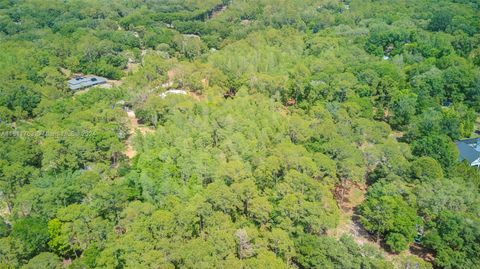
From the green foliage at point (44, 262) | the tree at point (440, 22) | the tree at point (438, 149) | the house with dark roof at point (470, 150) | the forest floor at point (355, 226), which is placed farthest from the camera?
the tree at point (440, 22)

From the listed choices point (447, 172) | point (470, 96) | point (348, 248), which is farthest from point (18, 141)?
point (470, 96)

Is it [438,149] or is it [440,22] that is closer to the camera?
[438,149]

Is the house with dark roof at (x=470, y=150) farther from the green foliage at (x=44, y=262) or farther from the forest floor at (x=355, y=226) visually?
the green foliage at (x=44, y=262)

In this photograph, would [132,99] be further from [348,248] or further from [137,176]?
[348,248]

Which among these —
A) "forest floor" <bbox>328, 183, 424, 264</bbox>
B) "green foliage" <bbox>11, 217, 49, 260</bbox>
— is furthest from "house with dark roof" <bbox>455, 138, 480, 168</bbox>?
"green foliage" <bbox>11, 217, 49, 260</bbox>

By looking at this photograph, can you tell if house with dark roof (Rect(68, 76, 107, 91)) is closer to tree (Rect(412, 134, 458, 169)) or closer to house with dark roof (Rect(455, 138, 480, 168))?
tree (Rect(412, 134, 458, 169))

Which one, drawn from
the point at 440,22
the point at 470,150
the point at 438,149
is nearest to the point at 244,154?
the point at 438,149

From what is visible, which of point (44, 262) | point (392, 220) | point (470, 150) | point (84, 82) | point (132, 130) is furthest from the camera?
point (84, 82)

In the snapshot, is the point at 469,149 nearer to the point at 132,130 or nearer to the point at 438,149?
the point at 438,149

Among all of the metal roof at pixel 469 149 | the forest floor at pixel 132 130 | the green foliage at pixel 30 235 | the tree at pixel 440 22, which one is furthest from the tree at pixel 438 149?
the tree at pixel 440 22
